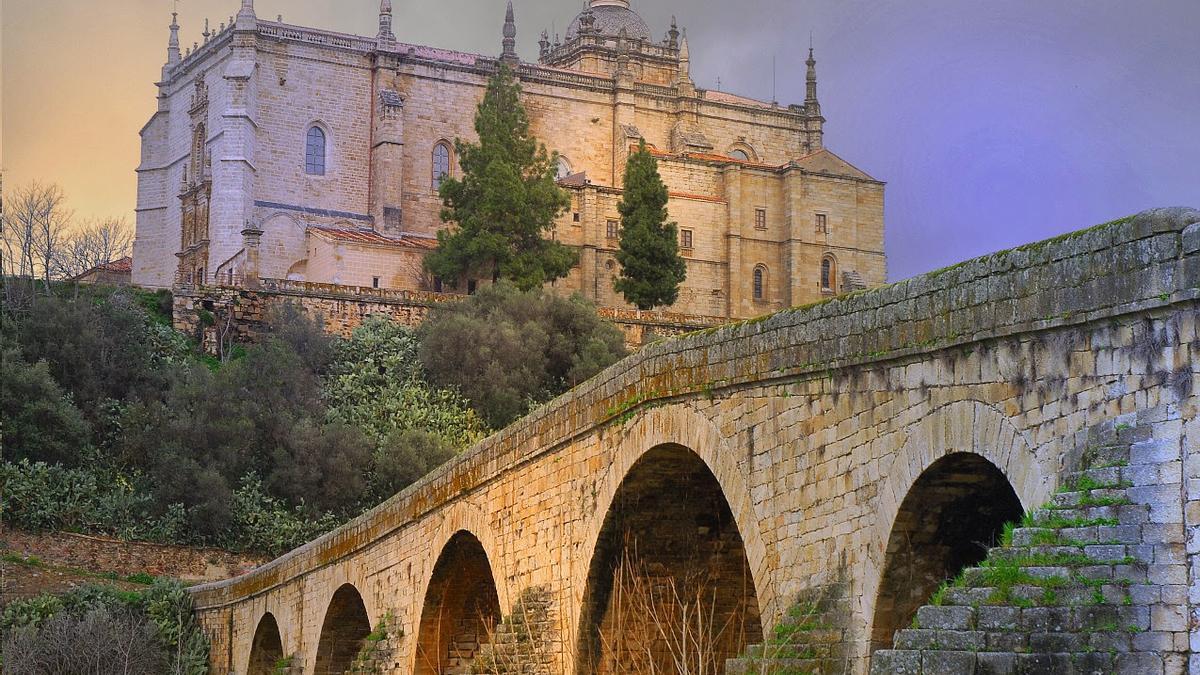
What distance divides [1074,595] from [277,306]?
5018cm

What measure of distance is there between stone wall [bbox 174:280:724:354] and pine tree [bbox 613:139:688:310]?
3.58 m

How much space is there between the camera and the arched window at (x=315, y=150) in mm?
69500

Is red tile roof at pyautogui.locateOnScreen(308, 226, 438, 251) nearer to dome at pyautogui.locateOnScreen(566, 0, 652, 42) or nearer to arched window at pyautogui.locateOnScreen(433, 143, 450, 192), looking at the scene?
arched window at pyautogui.locateOnScreen(433, 143, 450, 192)

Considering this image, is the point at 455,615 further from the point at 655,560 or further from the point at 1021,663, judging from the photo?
the point at 1021,663

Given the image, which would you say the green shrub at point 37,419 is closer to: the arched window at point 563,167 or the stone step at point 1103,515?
the arched window at point 563,167

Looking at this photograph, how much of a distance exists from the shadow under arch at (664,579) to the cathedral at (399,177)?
47.0 metres

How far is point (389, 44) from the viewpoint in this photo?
234 feet

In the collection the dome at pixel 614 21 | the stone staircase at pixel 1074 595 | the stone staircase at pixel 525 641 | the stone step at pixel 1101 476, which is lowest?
the stone staircase at pixel 525 641

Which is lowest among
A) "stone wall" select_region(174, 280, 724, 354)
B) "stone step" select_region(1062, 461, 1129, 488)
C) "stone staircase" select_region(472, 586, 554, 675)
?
"stone staircase" select_region(472, 586, 554, 675)

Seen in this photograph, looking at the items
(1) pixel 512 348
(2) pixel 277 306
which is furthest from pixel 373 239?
(1) pixel 512 348

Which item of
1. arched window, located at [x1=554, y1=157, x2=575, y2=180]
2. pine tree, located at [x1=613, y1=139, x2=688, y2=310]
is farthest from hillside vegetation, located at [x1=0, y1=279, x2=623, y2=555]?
arched window, located at [x1=554, y1=157, x2=575, y2=180]

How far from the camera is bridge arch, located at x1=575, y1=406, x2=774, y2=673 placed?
16375mm

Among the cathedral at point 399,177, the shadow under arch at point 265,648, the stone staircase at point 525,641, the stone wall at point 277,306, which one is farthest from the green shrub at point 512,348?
the stone staircase at point 525,641

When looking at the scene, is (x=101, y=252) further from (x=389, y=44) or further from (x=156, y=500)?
(x=156, y=500)
